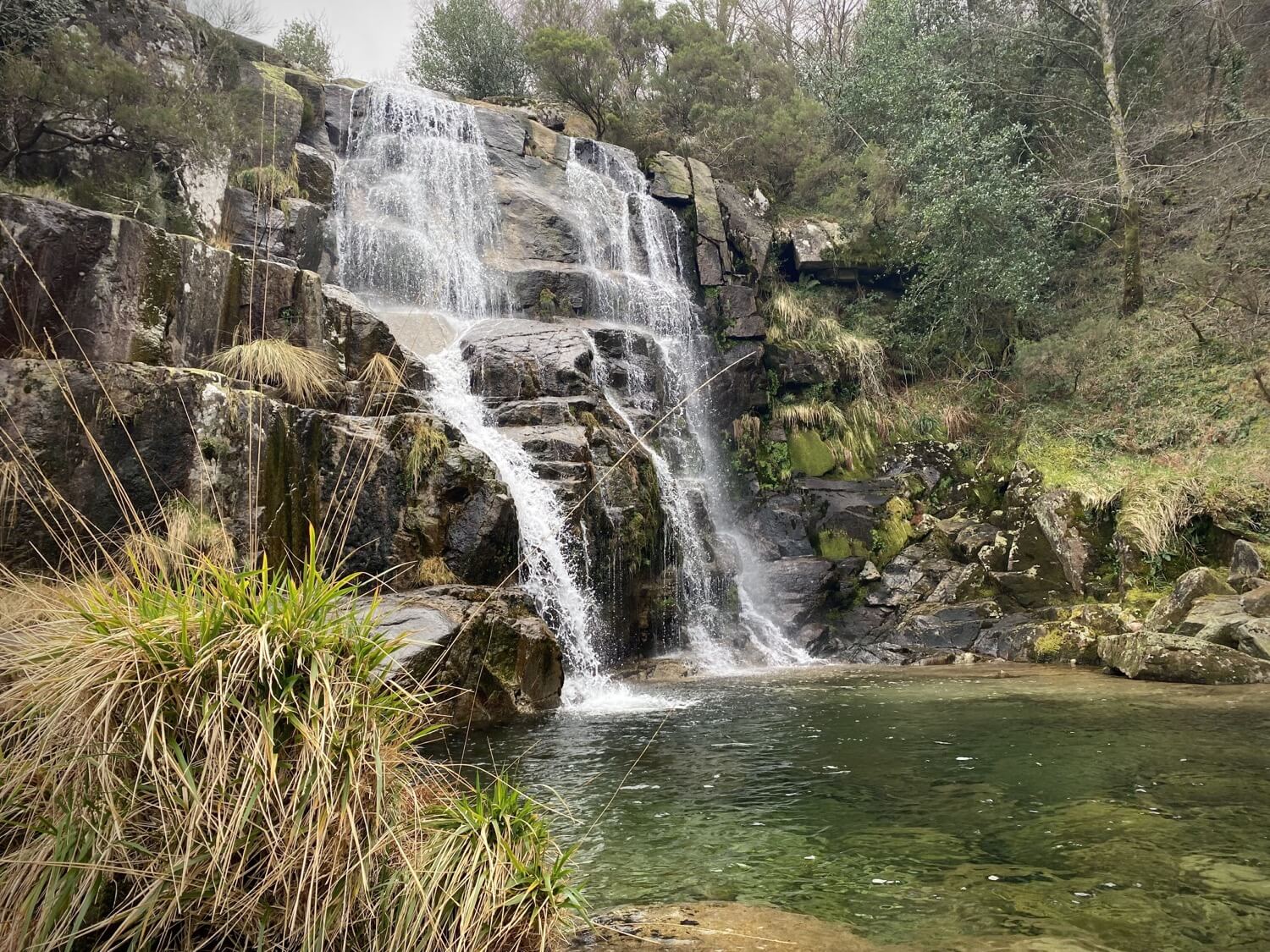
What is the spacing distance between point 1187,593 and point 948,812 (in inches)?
274

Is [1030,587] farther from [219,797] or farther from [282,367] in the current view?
[219,797]

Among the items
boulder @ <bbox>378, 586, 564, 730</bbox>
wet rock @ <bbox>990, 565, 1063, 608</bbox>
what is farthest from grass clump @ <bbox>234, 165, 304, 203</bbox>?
wet rock @ <bbox>990, 565, 1063, 608</bbox>

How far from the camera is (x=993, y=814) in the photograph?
166 inches

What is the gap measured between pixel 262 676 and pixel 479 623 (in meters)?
5.27

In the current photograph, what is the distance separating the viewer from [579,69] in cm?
1911

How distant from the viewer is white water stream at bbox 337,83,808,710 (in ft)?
31.5

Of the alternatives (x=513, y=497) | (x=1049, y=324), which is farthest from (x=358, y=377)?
(x=1049, y=324)

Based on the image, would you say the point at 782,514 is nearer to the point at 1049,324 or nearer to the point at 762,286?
the point at 762,286

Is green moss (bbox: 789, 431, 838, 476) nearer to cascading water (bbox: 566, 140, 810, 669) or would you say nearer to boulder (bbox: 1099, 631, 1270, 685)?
cascading water (bbox: 566, 140, 810, 669)

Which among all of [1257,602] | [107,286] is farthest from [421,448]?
[1257,602]

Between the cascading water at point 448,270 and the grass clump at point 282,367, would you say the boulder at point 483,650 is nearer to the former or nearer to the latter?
the cascading water at point 448,270

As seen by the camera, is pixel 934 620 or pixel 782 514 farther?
pixel 782 514

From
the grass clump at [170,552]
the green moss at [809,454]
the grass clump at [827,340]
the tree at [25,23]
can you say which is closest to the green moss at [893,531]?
the green moss at [809,454]

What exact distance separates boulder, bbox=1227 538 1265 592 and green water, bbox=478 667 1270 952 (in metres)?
2.65
